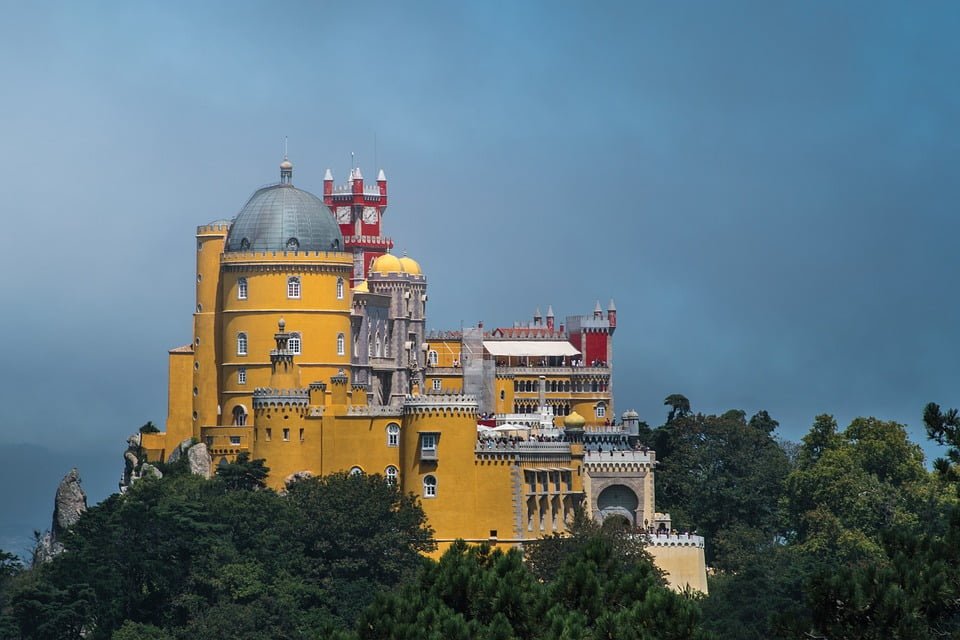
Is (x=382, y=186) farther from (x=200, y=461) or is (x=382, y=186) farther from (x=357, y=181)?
(x=200, y=461)

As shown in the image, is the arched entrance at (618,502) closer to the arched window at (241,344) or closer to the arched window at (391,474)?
the arched window at (391,474)


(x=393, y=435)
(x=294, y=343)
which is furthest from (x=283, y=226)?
(x=393, y=435)

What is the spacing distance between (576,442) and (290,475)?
13.0 metres

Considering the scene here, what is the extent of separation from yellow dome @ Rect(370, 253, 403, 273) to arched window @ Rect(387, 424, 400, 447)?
1851cm

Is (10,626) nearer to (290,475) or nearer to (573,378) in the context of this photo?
(290,475)

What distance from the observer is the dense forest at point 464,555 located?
64.8m

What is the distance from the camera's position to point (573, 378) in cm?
13225

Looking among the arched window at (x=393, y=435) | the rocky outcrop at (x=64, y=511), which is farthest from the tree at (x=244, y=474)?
the rocky outcrop at (x=64, y=511)

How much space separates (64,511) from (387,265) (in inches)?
813

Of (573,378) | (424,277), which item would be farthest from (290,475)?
(573,378)

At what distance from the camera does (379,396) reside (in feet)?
379

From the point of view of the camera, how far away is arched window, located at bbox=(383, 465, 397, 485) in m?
104

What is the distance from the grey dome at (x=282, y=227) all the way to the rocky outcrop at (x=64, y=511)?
1618 centimetres

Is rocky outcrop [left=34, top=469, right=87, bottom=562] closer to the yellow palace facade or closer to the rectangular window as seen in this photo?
the yellow palace facade
